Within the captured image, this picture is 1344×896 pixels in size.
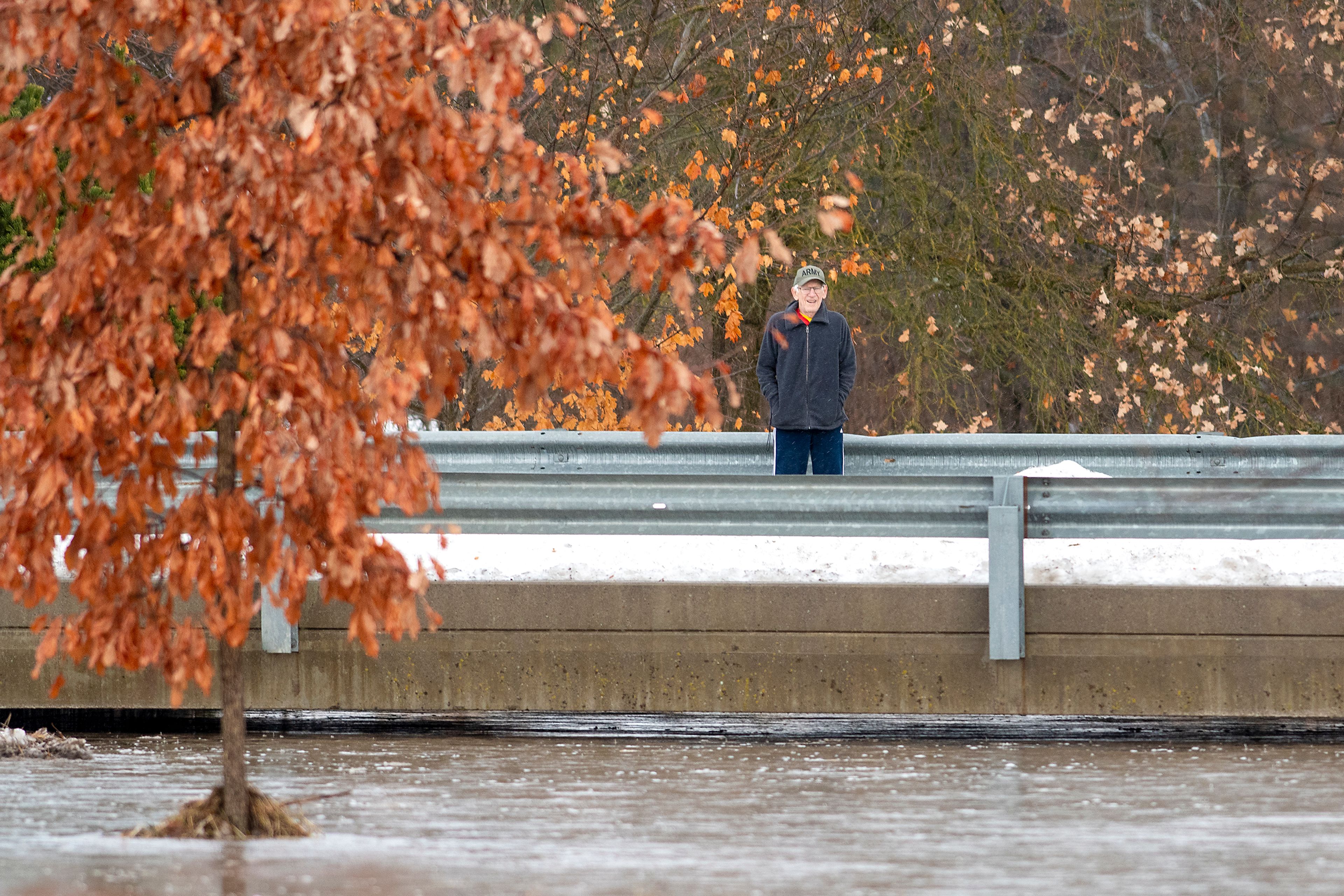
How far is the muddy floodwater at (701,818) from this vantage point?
5.12 m

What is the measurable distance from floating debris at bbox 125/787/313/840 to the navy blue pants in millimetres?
4920

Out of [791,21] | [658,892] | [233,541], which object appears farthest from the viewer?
[791,21]

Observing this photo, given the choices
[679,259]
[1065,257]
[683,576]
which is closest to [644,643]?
[683,576]

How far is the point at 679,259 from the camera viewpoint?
17.5ft

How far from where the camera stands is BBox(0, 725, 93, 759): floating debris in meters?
7.79

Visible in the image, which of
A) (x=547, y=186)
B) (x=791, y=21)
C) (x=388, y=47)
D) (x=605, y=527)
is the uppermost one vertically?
(x=791, y=21)

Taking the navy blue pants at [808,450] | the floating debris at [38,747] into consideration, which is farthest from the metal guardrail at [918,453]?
the floating debris at [38,747]

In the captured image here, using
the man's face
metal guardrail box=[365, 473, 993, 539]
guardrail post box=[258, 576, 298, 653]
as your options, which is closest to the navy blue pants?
the man's face

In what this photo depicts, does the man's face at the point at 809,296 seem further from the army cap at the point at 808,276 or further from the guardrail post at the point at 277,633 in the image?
the guardrail post at the point at 277,633

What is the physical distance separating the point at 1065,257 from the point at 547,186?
1340cm

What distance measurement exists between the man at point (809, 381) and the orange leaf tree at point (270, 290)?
467 centimetres

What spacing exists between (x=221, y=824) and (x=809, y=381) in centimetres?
521

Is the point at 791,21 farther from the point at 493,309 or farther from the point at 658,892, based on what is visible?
the point at 658,892

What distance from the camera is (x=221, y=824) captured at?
5.82 meters
